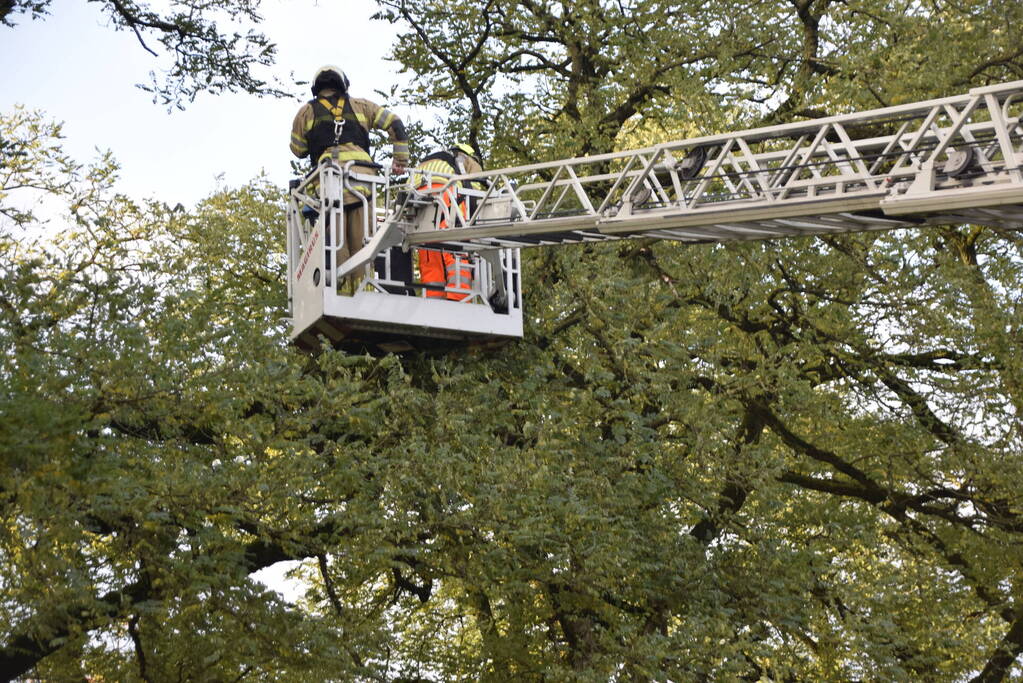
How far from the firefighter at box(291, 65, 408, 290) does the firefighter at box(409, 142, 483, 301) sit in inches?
12.8

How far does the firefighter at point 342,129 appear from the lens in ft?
46.0

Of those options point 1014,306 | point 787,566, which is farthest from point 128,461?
point 1014,306

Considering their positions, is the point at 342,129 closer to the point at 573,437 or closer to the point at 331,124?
the point at 331,124

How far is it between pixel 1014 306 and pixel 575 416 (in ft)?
16.9

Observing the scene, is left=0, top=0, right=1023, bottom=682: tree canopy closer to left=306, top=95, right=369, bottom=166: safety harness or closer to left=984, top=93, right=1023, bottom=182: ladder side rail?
left=306, top=95, right=369, bottom=166: safety harness

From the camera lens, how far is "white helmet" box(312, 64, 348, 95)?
14.1 meters

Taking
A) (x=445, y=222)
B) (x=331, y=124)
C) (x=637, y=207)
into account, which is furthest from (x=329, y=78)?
(x=637, y=207)

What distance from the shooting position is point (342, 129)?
14.2m

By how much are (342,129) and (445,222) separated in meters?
1.59

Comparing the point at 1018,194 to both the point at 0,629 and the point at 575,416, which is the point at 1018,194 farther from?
the point at 0,629

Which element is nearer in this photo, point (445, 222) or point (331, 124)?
point (445, 222)

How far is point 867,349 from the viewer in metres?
16.5

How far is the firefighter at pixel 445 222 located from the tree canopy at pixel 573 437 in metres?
0.86

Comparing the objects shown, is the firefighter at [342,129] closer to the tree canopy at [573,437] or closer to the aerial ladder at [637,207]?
the aerial ladder at [637,207]
